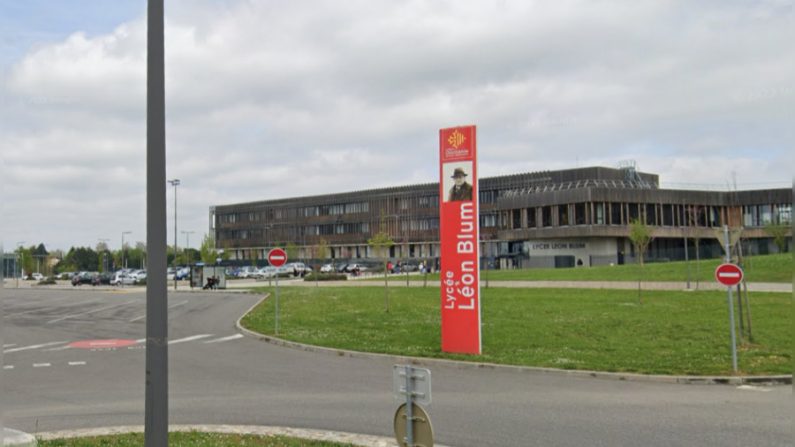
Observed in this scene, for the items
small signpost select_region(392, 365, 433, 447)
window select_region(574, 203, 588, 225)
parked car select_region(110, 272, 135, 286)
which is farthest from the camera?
window select_region(574, 203, 588, 225)

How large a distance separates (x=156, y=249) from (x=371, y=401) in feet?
21.1

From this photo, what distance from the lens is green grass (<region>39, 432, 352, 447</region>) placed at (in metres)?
8.03

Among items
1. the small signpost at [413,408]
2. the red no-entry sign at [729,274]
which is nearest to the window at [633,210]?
the red no-entry sign at [729,274]

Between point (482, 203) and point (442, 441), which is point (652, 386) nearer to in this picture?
point (442, 441)

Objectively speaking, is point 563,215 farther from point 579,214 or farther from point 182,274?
point 182,274

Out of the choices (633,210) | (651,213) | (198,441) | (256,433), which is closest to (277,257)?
(256,433)

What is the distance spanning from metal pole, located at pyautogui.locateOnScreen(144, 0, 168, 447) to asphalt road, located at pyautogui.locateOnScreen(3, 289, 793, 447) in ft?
13.6

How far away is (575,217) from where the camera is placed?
76.7m

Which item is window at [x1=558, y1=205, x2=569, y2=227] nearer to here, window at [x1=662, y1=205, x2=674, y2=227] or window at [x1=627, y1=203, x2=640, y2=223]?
window at [x1=627, y1=203, x2=640, y2=223]

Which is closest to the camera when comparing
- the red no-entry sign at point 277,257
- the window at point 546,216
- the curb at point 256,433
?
the curb at point 256,433

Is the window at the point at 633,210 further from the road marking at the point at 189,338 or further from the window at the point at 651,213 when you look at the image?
the road marking at the point at 189,338

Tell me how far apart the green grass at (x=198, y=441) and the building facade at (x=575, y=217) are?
2009 inches

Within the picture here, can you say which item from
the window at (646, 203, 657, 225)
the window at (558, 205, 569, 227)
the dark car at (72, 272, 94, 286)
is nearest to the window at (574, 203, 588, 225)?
the window at (558, 205, 569, 227)

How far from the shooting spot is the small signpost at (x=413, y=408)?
18.7ft
